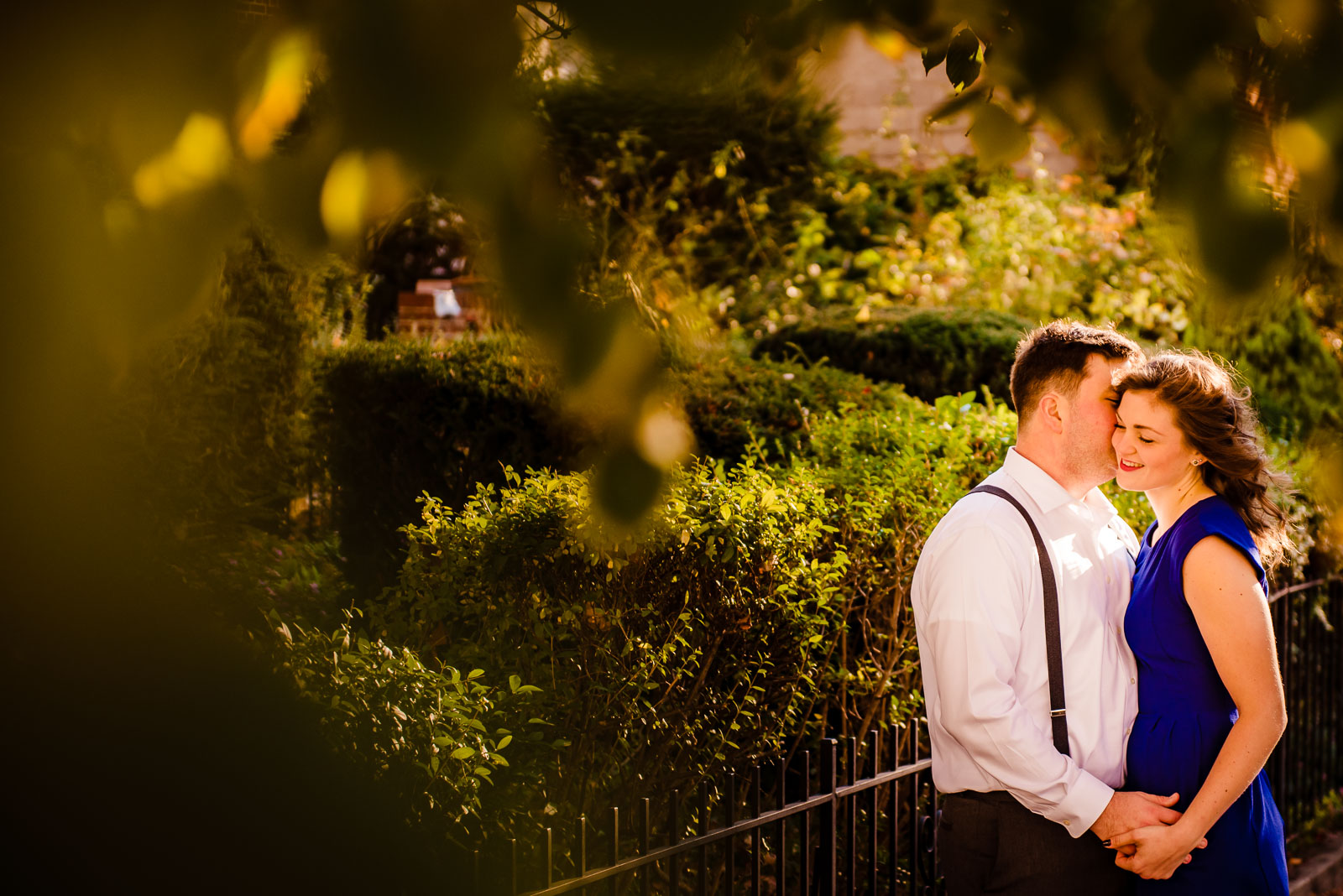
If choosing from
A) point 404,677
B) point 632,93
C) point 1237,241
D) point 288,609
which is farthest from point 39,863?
point 288,609

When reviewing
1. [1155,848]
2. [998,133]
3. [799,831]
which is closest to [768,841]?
[799,831]

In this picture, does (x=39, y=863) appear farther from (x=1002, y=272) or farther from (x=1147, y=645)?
(x=1002, y=272)

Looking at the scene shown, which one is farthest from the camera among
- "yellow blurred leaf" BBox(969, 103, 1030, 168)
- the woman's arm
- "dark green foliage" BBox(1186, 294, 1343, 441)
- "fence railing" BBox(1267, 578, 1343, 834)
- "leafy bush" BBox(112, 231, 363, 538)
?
"dark green foliage" BBox(1186, 294, 1343, 441)

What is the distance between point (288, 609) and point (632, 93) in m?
4.42

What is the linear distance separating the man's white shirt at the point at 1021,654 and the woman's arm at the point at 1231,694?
0.50 feet

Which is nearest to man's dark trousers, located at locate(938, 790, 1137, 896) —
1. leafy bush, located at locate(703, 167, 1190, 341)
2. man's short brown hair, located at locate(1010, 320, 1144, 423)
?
man's short brown hair, located at locate(1010, 320, 1144, 423)

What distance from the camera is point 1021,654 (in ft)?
7.73

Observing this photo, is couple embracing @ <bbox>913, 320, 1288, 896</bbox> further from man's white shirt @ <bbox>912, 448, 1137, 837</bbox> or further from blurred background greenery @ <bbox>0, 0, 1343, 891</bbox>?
blurred background greenery @ <bbox>0, 0, 1343, 891</bbox>

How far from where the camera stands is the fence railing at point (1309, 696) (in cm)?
509

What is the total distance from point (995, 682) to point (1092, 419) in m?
0.67

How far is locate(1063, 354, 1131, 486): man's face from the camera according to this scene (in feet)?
8.41

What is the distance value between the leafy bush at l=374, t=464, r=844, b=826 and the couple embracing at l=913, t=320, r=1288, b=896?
657mm

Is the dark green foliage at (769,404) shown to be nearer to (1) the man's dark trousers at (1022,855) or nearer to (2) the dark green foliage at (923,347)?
(2) the dark green foliage at (923,347)

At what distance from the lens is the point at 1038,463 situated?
2564 mm
